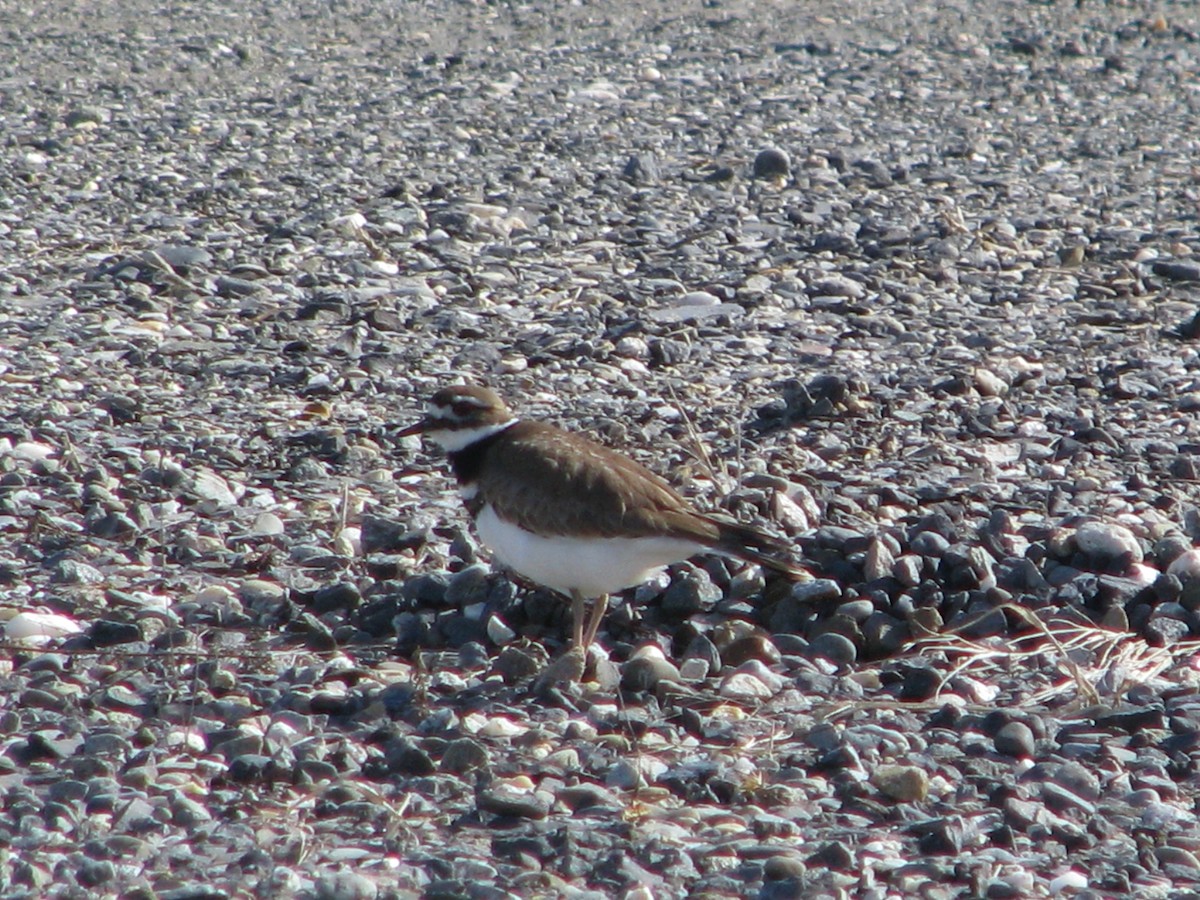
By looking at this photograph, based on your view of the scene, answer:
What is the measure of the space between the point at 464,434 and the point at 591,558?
0.83 meters

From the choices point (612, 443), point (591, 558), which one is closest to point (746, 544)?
point (591, 558)

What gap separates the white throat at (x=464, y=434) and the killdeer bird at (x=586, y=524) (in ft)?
A: 0.63

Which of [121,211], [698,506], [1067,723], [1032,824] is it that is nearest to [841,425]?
[698,506]

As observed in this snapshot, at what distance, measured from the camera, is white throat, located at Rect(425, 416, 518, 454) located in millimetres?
5441

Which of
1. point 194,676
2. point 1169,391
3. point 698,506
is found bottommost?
point 194,676

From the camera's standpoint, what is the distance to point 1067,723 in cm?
450

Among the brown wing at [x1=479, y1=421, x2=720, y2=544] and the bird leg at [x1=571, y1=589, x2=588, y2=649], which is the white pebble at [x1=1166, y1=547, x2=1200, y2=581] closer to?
the brown wing at [x1=479, y1=421, x2=720, y2=544]

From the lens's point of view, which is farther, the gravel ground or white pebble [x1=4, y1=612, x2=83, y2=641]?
white pebble [x1=4, y1=612, x2=83, y2=641]

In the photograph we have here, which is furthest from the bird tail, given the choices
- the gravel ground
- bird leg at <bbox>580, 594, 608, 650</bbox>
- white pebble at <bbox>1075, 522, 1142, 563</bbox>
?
white pebble at <bbox>1075, 522, 1142, 563</bbox>

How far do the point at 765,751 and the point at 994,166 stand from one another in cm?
791

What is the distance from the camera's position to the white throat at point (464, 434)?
5.44 m

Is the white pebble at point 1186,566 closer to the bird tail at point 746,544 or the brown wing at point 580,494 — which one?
→ the bird tail at point 746,544

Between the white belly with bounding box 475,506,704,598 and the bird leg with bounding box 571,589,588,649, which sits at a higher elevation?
the white belly with bounding box 475,506,704,598

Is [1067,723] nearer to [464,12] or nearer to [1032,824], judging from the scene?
[1032,824]
